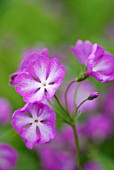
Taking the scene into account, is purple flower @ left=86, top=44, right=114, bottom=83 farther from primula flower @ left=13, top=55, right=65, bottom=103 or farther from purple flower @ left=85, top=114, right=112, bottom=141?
purple flower @ left=85, top=114, right=112, bottom=141

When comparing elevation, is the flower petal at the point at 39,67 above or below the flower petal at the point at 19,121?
above

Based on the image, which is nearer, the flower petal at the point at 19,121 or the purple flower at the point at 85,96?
the flower petal at the point at 19,121

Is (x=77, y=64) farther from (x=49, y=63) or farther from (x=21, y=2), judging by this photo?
(x=21, y=2)

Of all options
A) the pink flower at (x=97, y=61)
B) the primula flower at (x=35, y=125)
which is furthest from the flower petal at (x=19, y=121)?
the pink flower at (x=97, y=61)

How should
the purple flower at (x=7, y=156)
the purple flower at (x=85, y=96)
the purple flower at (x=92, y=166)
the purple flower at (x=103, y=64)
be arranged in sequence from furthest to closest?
the purple flower at (x=85, y=96) → the purple flower at (x=92, y=166) → the purple flower at (x=7, y=156) → the purple flower at (x=103, y=64)

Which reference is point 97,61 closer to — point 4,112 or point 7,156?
point 7,156

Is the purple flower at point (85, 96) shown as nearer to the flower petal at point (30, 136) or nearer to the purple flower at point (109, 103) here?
the purple flower at point (109, 103)

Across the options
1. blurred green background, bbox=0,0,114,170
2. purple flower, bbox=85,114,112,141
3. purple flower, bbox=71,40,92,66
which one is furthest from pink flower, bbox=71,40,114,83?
blurred green background, bbox=0,0,114,170

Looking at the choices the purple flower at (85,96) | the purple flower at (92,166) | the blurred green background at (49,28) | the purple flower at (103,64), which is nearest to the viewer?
the purple flower at (103,64)
